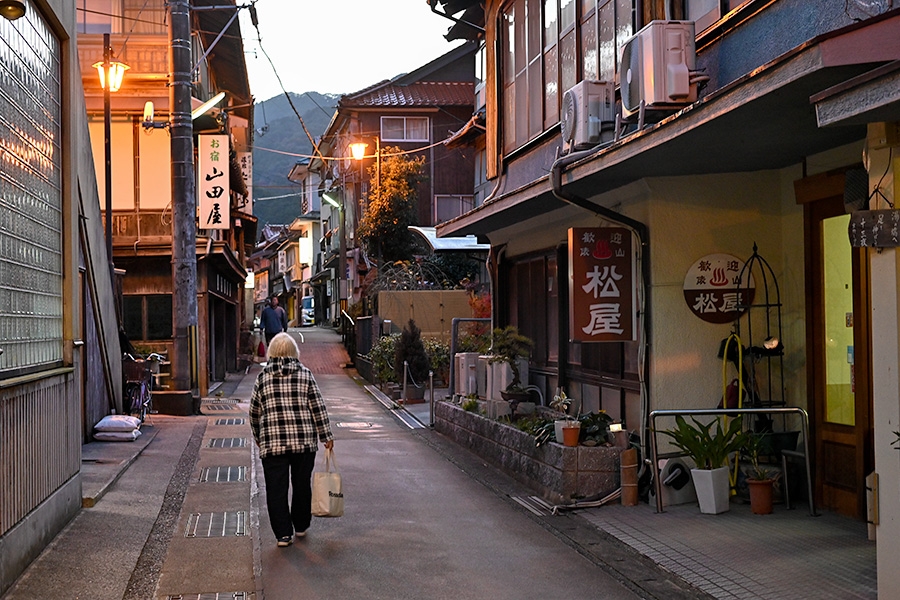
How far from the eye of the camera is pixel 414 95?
4541 centimetres

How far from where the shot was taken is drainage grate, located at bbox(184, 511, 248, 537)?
376 inches

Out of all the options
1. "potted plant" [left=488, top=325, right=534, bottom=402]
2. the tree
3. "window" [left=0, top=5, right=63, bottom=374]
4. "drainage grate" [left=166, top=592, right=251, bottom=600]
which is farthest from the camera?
the tree

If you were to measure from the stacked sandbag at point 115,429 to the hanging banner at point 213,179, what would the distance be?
10.1 meters

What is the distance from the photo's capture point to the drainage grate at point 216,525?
955 centimetres

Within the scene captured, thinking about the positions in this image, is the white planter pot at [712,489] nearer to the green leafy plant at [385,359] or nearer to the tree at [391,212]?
the green leafy plant at [385,359]

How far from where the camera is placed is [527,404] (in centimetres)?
1441

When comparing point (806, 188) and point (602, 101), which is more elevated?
point (602, 101)

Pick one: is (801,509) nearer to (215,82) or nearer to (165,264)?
(165,264)

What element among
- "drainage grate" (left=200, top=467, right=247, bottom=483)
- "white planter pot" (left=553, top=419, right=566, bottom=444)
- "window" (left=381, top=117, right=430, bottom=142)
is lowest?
"drainage grate" (left=200, top=467, right=247, bottom=483)

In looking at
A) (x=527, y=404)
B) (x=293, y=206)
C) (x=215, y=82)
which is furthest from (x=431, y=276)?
(x=293, y=206)

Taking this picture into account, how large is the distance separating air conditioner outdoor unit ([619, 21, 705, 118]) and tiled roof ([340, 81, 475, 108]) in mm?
35308

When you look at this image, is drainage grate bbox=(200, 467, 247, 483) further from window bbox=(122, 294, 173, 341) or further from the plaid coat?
window bbox=(122, 294, 173, 341)

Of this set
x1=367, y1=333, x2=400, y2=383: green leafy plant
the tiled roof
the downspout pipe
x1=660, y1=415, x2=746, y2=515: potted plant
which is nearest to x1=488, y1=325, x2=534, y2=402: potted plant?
the downspout pipe

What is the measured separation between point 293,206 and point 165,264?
84762 mm
